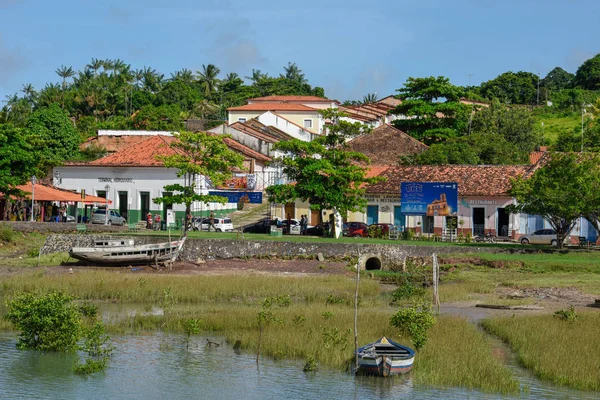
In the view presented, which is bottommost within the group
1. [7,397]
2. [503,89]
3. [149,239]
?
[7,397]

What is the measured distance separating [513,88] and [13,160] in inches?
3723

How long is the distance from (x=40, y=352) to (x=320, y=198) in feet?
111

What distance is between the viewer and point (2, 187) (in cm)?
5912

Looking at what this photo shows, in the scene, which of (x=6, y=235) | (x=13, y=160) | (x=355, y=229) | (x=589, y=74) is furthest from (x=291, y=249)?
(x=589, y=74)

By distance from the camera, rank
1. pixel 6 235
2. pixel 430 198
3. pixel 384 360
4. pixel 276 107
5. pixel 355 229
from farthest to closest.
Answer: pixel 276 107, pixel 355 229, pixel 430 198, pixel 6 235, pixel 384 360

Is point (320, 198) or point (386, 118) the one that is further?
point (386, 118)

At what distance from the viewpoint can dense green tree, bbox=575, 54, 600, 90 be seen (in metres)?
138

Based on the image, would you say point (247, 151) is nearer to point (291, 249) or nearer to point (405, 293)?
point (291, 249)

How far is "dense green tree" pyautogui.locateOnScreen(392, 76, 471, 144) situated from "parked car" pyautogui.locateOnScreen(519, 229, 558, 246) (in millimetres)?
33446

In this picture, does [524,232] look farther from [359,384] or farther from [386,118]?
[386,118]

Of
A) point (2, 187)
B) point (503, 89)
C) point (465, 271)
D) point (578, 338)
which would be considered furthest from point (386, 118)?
point (578, 338)

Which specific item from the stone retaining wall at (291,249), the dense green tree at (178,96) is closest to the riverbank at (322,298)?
the stone retaining wall at (291,249)

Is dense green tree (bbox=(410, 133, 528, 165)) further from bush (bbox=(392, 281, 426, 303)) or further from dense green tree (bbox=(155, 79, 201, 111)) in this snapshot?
dense green tree (bbox=(155, 79, 201, 111))

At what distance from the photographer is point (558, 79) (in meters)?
158
